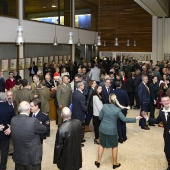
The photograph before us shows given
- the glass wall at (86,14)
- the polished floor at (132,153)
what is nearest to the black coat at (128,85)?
the polished floor at (132,153)

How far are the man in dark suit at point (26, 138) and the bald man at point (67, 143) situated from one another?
0.26 m

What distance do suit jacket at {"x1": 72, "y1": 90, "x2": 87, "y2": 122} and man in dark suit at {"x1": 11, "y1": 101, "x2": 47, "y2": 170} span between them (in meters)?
2.38

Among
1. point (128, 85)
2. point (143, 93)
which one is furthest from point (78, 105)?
point (128, 85)

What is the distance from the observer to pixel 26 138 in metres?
3.84

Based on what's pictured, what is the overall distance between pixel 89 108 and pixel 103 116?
2.11m

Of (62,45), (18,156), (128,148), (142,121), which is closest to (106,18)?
(62,45)

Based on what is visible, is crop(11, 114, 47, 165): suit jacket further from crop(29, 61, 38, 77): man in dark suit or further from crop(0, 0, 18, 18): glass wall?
crop(29, 61, 38, 77): man in dark suit

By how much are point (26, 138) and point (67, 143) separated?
0.59m

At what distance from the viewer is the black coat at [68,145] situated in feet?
12.9

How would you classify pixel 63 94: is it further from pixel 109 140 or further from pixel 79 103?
pixel 109 140

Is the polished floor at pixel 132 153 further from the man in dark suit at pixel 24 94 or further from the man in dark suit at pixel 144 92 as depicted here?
the man in dark suit at pixel 24 94

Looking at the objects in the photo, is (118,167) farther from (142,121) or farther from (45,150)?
(142,121)

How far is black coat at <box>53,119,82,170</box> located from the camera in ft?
12.9

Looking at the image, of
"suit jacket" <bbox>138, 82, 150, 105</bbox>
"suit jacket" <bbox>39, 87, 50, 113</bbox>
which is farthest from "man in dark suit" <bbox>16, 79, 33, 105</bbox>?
"suit jacket" <bbox>138, 82, 150, 105</bbox>
